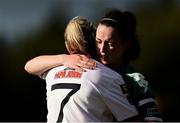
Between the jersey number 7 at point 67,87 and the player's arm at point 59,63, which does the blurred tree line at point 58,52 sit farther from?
the jersey number 7 at point 67,87

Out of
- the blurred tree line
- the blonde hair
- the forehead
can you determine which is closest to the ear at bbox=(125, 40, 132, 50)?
the forehead

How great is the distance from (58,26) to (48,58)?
21864 millimetres

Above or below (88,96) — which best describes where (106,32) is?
above

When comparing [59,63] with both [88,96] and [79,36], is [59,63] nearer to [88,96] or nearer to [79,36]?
[79,36]

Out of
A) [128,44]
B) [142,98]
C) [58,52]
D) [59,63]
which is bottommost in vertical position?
[58,52]

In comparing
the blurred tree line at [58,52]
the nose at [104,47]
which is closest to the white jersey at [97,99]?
the nose at [104,47]

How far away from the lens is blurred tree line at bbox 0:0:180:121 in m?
20.4

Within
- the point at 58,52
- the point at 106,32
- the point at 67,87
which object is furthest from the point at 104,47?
the point at 58,52

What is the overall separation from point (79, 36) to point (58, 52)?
63.7ft

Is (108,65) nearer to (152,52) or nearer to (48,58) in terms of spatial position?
(48,58)

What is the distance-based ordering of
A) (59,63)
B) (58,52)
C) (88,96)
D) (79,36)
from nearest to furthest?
(88,96)
(79,36)
(59,63)
(58,52)

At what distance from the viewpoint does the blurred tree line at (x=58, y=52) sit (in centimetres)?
2038

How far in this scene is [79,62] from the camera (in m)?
4.27

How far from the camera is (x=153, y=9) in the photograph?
2820 centimetres
